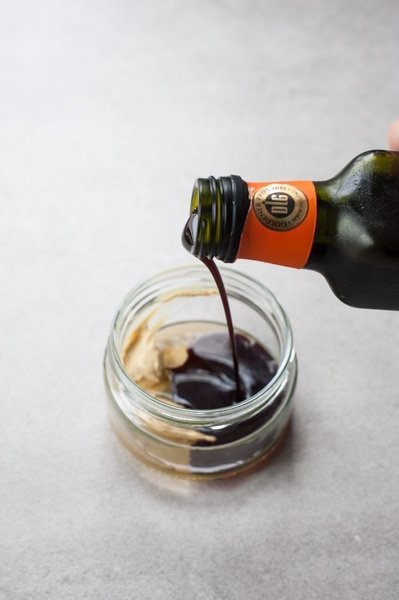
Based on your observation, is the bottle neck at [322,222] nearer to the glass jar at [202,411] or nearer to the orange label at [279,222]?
the orange label at [279,222]

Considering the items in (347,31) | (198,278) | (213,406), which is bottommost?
(213,406)

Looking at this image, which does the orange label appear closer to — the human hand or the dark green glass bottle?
the dark green glass bottle

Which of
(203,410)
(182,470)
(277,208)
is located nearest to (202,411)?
(203,410)

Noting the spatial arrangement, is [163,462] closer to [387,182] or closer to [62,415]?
[62,415]

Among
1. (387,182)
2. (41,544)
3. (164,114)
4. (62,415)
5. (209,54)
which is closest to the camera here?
(387,182)

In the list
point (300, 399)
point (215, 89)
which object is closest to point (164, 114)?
point (215, 89)

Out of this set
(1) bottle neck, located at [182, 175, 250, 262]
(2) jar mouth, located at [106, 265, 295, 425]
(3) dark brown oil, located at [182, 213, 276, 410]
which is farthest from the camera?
(3) dark brown oil, located at [182, 213, 276, 410]

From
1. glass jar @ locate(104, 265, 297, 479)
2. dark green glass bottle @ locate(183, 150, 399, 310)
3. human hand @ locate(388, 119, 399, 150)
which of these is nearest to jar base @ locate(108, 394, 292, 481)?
glass jar @ locate(104, 265, 297, 479)
